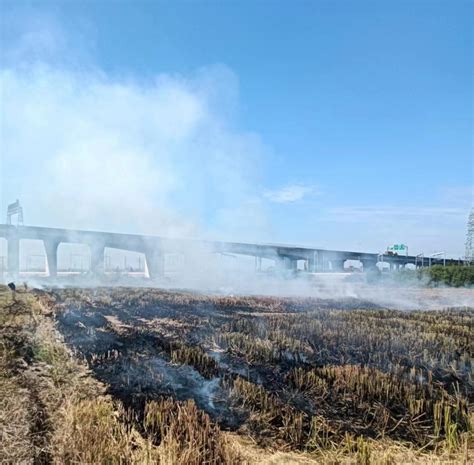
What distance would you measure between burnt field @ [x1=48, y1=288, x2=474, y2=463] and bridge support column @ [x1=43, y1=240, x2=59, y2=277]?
33.6 m

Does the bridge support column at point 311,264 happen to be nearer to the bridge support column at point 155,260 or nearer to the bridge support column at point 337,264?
the bridge support column at point 337,264

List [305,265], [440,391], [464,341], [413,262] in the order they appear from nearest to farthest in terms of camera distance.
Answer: [440,391], [464,341], [305,265], [413,262]

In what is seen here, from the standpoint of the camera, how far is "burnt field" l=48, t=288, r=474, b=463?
4.88 m

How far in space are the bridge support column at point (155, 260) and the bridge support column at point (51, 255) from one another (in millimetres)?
9256

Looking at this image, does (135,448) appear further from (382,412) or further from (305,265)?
(305,265)

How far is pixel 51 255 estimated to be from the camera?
44.4 metres

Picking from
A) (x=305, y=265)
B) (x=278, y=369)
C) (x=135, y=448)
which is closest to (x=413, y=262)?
(x=305, y=265)

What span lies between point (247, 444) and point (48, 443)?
1.98m

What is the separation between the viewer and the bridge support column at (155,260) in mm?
45625

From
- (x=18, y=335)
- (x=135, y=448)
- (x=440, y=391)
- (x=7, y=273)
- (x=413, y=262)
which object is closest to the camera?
(x=135, y=448)

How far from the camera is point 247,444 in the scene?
A: 14.7ft

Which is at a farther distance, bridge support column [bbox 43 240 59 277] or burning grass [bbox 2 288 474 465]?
bridge support column [bbox 43 240 59 277]

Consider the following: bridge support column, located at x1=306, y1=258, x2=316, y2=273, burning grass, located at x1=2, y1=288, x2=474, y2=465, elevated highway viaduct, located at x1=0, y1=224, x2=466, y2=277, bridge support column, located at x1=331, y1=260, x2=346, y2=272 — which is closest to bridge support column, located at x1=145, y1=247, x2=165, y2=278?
elevated highway viaduct, located at x1=0, y1=224, x2=466, y2=277

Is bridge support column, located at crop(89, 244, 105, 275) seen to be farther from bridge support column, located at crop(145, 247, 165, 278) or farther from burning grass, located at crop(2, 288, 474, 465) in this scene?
burning grass, located at crop(2, 288, 474, 465)
